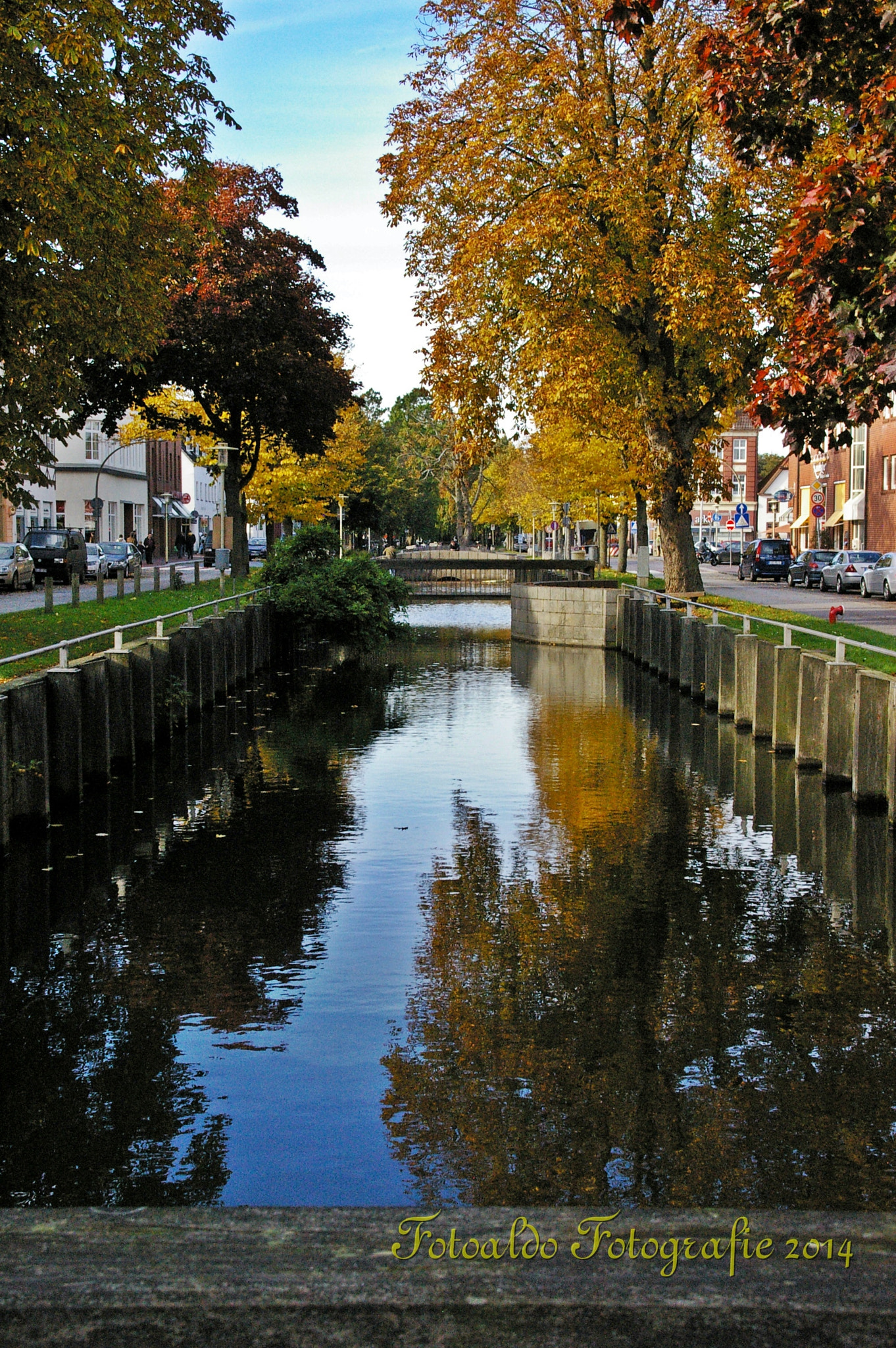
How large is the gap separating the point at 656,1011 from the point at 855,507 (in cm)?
6726

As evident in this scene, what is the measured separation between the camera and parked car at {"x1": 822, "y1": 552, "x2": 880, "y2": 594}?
50.8m

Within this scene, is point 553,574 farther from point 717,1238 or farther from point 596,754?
point 717,1238

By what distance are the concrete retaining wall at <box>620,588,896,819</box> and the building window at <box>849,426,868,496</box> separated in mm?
45305

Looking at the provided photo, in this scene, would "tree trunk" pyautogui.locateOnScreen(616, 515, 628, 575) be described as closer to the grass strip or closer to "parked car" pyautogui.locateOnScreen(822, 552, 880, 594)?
"parked car" pyautogui.locateOnScreen(822, 552, 880, 594)

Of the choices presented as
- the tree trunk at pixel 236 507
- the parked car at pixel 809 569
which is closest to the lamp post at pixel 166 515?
the parked car at pixel 809 569

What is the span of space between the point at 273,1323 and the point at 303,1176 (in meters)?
2.24

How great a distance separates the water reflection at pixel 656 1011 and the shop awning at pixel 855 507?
58550mm

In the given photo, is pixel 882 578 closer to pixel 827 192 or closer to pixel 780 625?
pixel 780 625

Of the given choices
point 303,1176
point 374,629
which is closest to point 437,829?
point 303,1176

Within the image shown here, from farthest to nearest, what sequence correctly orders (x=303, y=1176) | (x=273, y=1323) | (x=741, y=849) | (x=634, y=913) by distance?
(x=741, y=849)
(x=634, y=913)
(x=303, y=1176)
(x=273, y=1323)

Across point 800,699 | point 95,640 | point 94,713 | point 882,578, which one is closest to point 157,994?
point 94,713

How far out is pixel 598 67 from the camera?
3042 cm

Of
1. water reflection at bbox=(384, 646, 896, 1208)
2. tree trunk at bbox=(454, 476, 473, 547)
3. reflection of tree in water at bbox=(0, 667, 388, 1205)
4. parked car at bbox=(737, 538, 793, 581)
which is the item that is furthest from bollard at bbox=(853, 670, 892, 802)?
tree trunk at bbox=(454, 476, 473, 547)

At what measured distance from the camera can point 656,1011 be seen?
7652 millimetres
